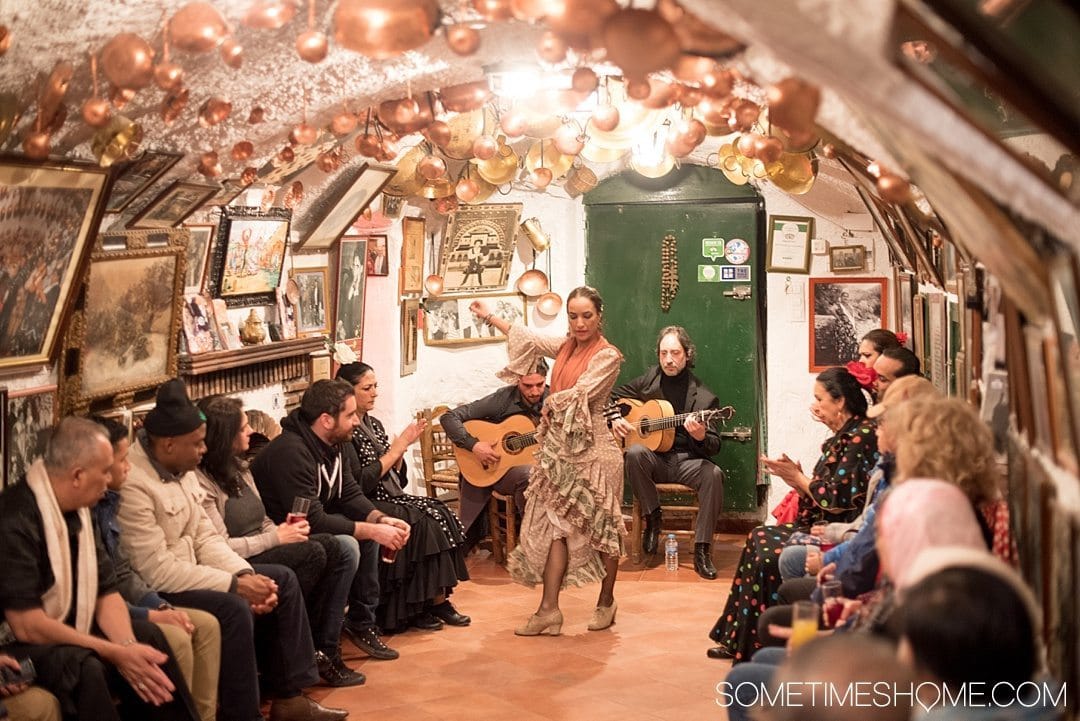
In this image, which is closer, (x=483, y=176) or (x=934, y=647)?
(x=934, y=647)

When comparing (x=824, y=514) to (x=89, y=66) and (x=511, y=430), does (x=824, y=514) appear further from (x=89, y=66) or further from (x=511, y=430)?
(x=89, y=66)

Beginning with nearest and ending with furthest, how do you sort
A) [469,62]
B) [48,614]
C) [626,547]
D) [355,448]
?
[48,614]
[469,62]
[355,448]
[626,547]

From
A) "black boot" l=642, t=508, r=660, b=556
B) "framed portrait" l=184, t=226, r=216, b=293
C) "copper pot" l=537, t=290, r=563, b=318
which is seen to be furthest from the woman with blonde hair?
"copper pot" l=537, t=290, r=563, b=318

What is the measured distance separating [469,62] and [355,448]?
2.20 m

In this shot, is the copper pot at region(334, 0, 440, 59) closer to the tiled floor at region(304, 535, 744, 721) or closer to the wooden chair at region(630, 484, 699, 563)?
Answer: the tiled floor at region(304, 535, 744, 721)

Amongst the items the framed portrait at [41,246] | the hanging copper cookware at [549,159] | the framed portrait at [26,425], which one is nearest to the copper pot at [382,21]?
the framed portrait at [41,246]

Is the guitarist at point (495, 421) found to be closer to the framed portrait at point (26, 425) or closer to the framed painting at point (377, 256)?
the framed painting at point (377, 256)

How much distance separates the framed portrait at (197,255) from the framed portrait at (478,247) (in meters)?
2.60

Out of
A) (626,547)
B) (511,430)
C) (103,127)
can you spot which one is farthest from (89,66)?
(626,547)

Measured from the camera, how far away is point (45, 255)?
196 inches

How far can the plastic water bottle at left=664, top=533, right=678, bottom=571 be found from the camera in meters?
8.24

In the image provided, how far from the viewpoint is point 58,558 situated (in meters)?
4.34

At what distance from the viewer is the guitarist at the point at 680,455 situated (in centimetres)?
825

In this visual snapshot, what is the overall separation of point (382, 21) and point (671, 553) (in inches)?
217
